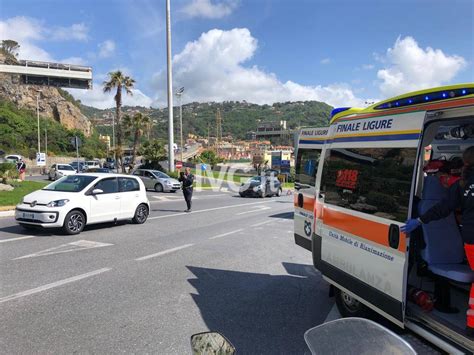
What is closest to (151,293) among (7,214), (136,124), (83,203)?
(83,203)

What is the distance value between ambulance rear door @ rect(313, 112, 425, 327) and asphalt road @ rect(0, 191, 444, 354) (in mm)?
885

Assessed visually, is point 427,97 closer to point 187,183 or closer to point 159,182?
point 187,183

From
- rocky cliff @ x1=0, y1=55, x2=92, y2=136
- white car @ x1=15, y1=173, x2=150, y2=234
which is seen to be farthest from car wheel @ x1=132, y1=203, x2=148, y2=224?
rocky cliff @ x1=0, y1=55, x2=92, y2=136

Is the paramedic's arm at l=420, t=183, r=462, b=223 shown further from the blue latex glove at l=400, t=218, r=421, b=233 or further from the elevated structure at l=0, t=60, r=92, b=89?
the elevated structure at l=0, t=60, r=92, b=89

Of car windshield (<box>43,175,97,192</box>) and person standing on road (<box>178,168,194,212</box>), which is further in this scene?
person standing on road (<box>178,168,194,212</box>)

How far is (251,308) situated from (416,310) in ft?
6.71

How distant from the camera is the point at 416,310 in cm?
341

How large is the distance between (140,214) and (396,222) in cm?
936

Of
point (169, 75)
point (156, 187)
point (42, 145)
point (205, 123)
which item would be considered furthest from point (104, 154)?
point (205, 123)

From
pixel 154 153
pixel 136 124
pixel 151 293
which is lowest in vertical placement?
pixel 151 293

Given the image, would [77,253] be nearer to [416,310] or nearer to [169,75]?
[416,310]

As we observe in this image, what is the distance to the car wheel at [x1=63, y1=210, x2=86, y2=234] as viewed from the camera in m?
9.05

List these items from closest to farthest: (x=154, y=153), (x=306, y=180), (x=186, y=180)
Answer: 1. (x=306, y=180)
2. (x=186, y=180)
3. (x=154, y=153)

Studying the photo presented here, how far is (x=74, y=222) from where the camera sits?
9.27m
